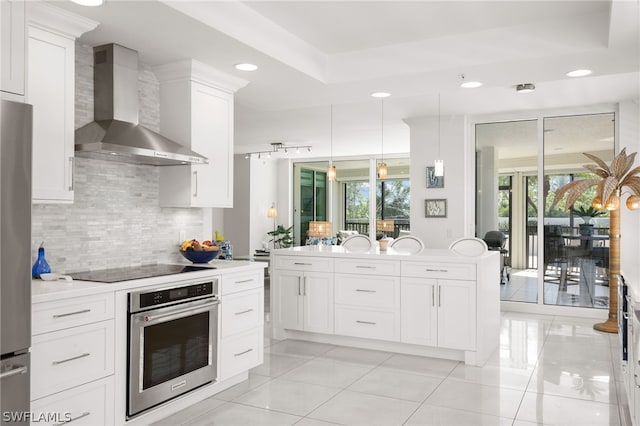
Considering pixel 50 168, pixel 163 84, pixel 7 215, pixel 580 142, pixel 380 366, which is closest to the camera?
pixel 7 215

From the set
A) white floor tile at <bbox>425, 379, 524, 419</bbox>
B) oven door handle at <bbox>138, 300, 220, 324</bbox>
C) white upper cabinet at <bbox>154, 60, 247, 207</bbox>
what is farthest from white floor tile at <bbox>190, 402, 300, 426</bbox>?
white upper cabinet at <bbox>154, 60, 247, 207</bbox>

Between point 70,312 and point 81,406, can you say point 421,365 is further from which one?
point 70,312

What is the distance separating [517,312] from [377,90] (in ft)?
12.6

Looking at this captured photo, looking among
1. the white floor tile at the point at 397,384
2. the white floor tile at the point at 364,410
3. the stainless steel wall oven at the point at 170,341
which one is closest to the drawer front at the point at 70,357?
the stainless steel wall oven at the point at 170,341

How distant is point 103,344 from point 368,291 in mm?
2622

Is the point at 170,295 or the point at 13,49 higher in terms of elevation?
the point at 13,49

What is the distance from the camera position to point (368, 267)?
4809mm

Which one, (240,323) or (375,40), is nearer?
(240,323)

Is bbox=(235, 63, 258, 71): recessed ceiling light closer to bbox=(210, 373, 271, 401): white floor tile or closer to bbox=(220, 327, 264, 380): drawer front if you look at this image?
bbox=(220, 327, 264, 380): drawer front

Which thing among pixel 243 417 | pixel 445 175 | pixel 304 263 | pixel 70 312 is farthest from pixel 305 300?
pixel 445 175

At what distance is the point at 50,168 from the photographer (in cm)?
287

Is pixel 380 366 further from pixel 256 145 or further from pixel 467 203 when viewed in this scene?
pixel 256 145

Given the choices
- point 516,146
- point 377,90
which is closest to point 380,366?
point 377,90

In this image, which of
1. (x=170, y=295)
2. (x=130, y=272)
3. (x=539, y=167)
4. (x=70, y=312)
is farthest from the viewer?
(x=539, y=167)
